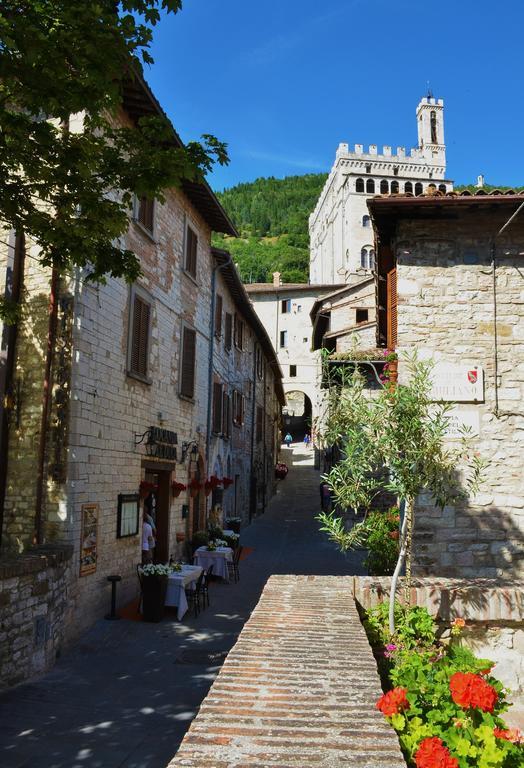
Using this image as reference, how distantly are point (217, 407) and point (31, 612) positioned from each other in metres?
11.9

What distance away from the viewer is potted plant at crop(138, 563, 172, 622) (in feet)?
35.1

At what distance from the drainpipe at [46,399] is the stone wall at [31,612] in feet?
1.98

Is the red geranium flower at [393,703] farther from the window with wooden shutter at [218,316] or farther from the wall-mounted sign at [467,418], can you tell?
the window with wooden shutter at [218,316]

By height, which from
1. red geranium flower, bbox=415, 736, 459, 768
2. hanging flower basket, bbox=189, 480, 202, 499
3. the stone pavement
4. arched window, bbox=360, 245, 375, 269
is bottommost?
the stone pavement

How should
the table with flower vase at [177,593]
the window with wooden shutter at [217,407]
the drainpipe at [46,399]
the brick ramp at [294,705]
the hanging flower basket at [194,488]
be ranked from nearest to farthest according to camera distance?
1. the brick ramp at [294,705]
2. the drainpipe at [46,399]
3. the table with flower vase at [177,593]
4. the hanging flower basket at [194,488]
5. the window with wooden shutter at [217,407]

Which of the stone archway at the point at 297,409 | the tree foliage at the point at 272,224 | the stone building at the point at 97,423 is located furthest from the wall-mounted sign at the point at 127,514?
the tree foliage at the point at 272,224

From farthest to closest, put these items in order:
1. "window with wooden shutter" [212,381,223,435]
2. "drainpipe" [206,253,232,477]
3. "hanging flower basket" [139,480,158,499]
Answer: "window with wooden shutter" [212,381,223,435] < "drainpipe" [206,253,232,477] < "hanging flower basket" [139,480,158,499]

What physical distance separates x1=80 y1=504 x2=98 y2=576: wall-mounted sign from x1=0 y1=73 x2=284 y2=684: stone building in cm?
3

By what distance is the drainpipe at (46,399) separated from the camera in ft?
31.1

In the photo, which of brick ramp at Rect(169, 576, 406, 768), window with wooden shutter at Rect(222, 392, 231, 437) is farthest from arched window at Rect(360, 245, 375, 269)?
brick ramp at Rect(169, 576, 406, 768)

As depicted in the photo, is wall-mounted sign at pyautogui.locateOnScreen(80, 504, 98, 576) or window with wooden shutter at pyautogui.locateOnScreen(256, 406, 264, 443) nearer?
wall-mounted sign at pyautogui.locateOnScreen(80, 504, 98, 576)

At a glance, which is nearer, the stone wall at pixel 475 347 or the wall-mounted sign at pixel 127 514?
the stone wall at pixel 475 347

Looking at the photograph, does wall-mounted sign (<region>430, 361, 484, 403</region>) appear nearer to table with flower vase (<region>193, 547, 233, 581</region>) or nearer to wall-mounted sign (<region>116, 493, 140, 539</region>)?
wall-mounted sign (<region>116, 493, 140, 539</region>)

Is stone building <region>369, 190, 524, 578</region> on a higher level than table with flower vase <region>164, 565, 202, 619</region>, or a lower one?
higher
